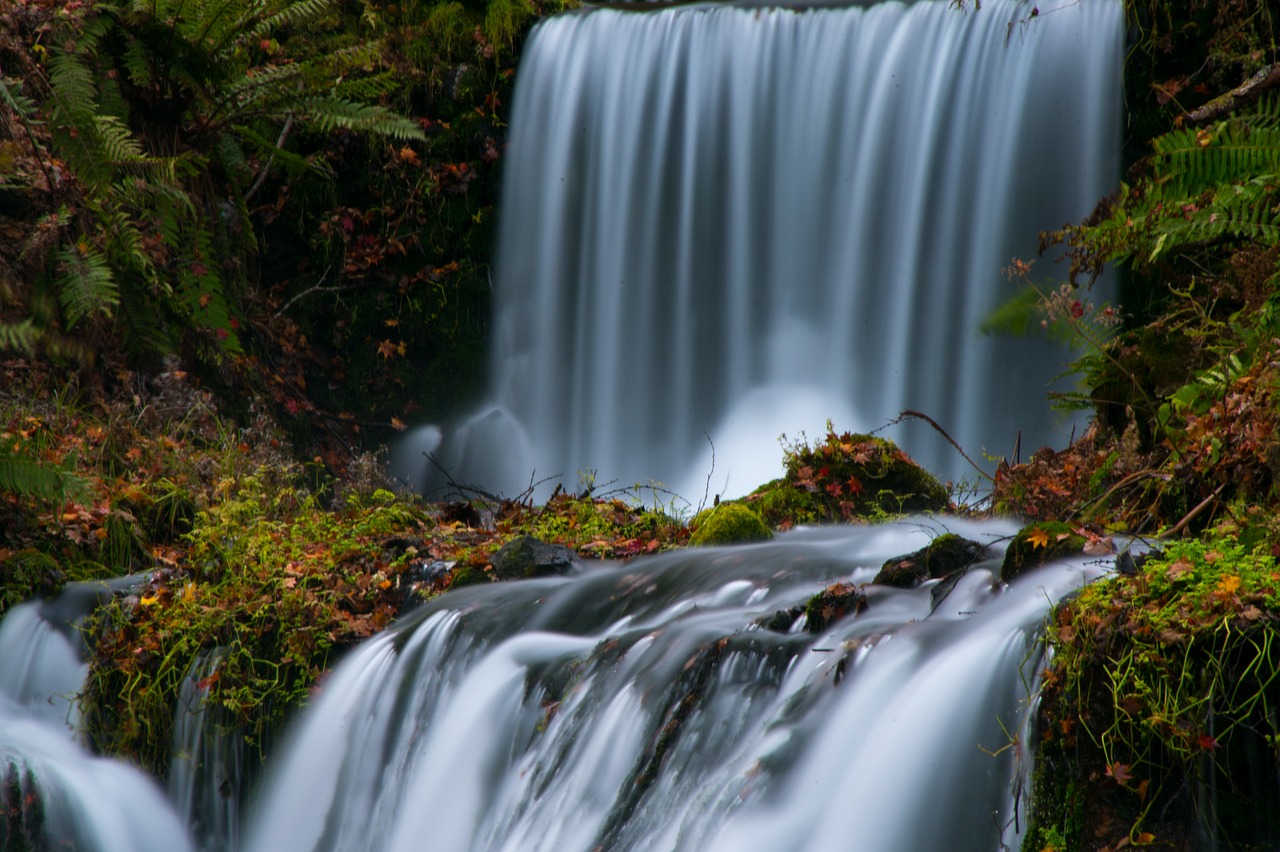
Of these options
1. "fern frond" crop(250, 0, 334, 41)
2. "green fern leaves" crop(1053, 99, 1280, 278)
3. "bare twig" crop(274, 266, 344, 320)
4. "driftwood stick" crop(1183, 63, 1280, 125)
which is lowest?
"bare twig" crop(274, 266, 344, 320)

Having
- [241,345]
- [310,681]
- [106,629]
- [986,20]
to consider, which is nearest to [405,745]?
[310,681]

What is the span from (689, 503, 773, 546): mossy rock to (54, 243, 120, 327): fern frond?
350 centimetres

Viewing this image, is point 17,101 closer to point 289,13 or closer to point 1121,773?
point 289,13

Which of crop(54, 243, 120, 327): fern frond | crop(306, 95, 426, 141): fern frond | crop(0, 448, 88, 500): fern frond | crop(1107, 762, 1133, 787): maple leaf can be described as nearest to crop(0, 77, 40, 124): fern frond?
crop(54, 243, 120, 327): fern frond

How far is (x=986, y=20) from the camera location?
8.50 meters

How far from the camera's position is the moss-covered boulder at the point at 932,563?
12.9ft

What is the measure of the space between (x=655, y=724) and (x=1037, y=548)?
3.98 feet

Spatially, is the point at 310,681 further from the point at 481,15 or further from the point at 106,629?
the point at 481,15

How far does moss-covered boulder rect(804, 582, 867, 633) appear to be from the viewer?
12.0ft

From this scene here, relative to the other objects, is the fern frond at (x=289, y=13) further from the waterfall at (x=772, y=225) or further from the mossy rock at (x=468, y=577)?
the mossy rock at (x=468, y=577)

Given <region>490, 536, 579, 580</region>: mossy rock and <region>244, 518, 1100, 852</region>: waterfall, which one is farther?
<region>490, 536, 579, 580</region>: mossy rock

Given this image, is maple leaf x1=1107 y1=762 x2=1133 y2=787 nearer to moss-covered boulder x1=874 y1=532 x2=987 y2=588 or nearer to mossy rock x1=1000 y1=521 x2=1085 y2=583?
mossy rock x1=1000 y1=521 x2=1085 y2=583

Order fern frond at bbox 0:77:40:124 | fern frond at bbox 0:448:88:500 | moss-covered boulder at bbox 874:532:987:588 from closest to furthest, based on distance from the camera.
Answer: moss-covered boulder at bbox 874:532:987:588 < fern frond at bbox 0:448:88:500 < fern frond at bbox 0:77:40:124

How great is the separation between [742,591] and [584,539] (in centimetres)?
161
